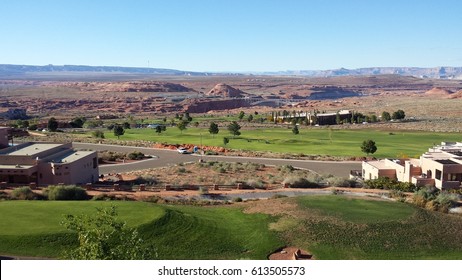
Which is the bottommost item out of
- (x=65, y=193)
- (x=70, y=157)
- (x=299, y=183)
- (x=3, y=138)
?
(x=299, y=183)

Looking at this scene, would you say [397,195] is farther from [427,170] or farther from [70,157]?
[70,157]

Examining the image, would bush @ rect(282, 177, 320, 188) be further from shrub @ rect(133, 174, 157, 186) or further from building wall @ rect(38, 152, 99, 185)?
building wall @ rect(38, 152, 99, 185)

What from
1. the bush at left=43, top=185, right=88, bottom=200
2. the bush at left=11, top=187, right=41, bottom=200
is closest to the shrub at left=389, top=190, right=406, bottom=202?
the bush at left=43, top=185, right=88, bottom=200

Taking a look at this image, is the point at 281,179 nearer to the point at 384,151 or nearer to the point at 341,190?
the point at 341,190

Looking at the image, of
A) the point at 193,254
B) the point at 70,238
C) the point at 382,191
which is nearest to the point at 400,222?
the point at 193,254

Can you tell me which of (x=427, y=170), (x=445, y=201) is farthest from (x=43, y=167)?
(x=427, y=170)

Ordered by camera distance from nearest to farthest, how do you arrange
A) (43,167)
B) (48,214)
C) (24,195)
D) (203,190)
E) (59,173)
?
(48,214) → (24,195) → (203,190) → (59,173) → (43,167)
